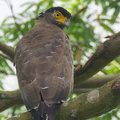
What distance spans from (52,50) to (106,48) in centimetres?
→ 77

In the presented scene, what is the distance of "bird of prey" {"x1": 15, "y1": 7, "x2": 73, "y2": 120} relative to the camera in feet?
15.7

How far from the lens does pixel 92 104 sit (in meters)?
4.72

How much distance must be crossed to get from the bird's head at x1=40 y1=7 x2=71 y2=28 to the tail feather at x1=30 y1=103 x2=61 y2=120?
2293 millimetres

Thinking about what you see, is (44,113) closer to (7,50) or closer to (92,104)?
(92,104)

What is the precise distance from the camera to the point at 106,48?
5.90 meters

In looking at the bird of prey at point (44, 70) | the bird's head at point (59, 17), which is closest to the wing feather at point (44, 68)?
the bird of prey at point (44, 70)

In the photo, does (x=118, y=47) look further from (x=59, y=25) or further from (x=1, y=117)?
(x=1, y=117)

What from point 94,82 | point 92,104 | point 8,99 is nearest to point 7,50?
point 8,99

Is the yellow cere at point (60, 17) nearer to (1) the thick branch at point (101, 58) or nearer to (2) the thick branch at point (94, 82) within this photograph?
(1) the thick branch at point (101, 58)

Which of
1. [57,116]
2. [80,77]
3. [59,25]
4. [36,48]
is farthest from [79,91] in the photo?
[57,116]

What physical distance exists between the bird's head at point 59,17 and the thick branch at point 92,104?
85.2 inches

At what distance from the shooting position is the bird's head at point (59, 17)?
6719mm

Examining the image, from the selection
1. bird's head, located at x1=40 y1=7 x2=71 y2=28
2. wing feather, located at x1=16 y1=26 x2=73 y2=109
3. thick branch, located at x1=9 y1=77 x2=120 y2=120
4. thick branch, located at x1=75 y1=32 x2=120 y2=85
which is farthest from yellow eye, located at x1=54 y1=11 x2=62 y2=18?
thick branch, located at x1=9 y1=77 x2=120 y2=120

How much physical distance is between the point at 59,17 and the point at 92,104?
2517mm
